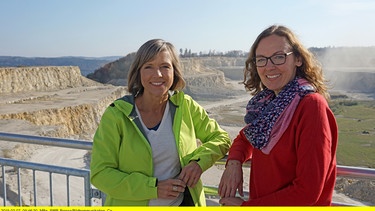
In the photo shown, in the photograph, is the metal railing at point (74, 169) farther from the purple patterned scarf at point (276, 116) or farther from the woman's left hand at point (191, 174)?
the woman's left hand at point (191, 174)

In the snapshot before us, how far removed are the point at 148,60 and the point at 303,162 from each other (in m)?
1.13

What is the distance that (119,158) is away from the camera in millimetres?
2430

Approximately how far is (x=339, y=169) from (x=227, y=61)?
471 ft

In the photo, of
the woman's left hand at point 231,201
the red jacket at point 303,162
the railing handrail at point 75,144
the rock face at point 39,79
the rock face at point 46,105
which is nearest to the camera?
the red jacket at point 303,162

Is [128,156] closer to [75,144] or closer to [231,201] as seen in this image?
[231,201]

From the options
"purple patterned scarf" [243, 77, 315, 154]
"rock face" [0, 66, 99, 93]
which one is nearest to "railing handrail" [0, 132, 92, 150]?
"purple patterned scarf" [243, 77, 315, 154]

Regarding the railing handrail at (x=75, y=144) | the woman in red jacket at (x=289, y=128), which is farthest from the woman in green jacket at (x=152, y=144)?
the railing handrail at (x=75, y=144)

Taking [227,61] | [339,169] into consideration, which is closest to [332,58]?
[227,61]

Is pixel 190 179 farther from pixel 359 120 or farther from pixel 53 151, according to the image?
pixel 359 120

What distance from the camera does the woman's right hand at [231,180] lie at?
240 cm

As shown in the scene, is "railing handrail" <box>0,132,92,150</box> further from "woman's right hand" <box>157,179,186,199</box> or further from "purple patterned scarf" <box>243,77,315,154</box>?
"purple patterned scarf" <box>243,77,315,154</box>

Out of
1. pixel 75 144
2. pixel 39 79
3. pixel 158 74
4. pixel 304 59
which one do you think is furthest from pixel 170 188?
pixel 39 79

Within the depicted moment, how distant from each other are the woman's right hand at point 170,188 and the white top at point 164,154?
0.08 meters

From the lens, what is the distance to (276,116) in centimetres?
199
